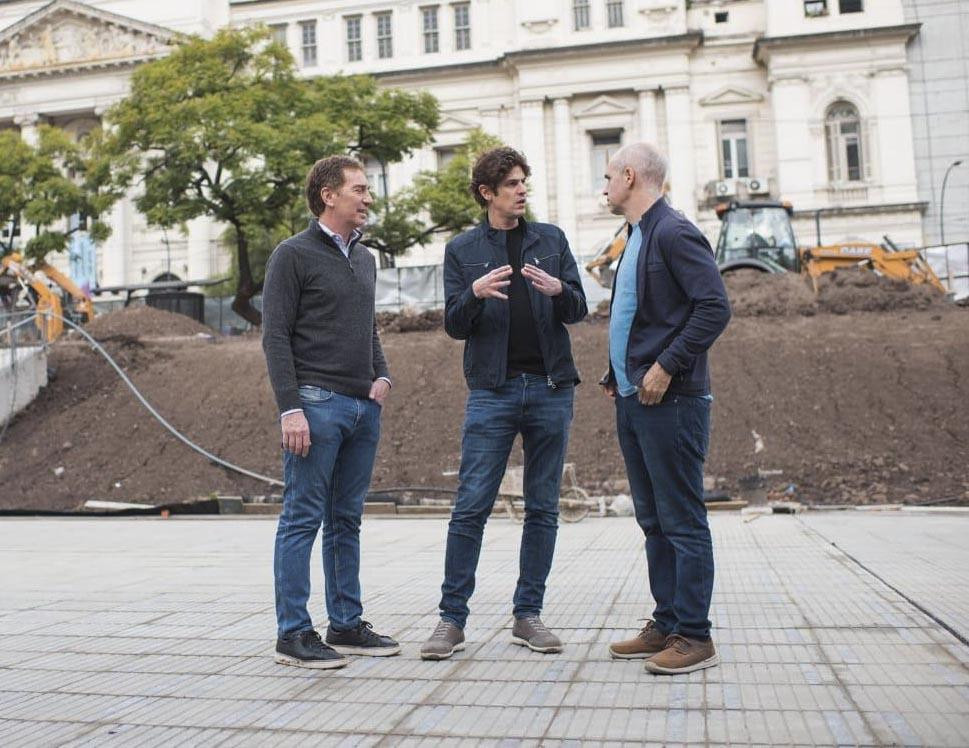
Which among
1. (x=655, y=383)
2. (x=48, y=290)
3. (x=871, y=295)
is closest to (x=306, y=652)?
(x=655, y=383)

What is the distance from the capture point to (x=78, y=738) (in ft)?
10.8

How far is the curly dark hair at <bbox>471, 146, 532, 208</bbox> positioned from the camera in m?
4.59

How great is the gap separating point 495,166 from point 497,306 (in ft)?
2.04

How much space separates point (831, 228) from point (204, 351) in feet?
92.3

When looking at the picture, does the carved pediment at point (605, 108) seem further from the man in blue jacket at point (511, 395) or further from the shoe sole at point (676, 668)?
the shoe sole at point (676, 668)

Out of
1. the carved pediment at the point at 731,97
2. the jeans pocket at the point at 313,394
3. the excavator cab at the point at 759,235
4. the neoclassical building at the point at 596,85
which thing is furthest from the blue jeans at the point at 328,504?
the carved pediment at the point at 731,97

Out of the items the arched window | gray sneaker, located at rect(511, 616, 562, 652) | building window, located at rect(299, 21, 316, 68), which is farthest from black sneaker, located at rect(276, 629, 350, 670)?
building window, located at rect(299, 21, 316, 68)

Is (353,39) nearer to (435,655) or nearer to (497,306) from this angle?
(497,306)

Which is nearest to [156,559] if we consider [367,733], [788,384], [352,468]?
[352,468]

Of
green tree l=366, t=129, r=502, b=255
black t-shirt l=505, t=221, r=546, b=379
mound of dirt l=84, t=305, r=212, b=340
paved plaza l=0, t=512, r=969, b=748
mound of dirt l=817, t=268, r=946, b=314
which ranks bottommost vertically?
paved plaza l=0, t=512, r=969, b=748

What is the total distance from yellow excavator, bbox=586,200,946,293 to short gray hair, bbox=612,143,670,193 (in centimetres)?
2131

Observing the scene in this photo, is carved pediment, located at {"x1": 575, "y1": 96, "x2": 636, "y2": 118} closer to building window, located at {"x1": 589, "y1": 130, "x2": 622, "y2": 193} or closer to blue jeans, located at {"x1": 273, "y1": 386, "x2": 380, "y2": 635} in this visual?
building window, located at {"x1": 589, "y1": 130, "x2": 622, "y2": 193}

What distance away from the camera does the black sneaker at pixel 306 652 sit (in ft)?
13.8

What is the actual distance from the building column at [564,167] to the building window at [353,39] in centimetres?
994
